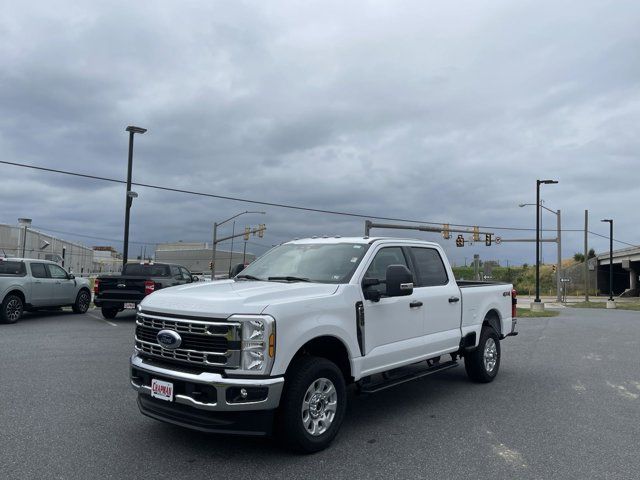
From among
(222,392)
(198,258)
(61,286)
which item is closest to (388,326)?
(222,392)

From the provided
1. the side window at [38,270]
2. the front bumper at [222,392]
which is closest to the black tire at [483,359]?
the front bumper at [222,392]

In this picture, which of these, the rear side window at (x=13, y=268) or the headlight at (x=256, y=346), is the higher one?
the rear side window at (x=13, y=268)

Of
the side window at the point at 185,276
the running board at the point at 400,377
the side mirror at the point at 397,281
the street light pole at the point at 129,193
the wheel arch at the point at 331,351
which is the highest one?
the street light pole at the point at 129,193

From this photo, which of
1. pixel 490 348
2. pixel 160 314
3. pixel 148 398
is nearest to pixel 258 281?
pixel 160 314

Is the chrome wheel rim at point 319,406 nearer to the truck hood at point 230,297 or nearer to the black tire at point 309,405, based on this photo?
the black tire at point 309,405

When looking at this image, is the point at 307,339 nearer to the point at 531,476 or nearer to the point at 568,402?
the point at 531,476

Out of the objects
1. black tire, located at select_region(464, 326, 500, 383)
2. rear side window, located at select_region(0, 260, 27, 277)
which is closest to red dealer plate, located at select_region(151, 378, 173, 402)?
black tire, located at select_region(464, 326, 500, 383)

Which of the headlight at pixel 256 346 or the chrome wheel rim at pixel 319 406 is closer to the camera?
the headlight at pixel 256 346

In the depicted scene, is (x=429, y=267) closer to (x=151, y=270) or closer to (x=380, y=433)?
(x=380, y=433)

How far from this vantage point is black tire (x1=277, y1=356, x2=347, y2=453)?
14.9 ft

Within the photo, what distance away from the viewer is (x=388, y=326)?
574 centimetres

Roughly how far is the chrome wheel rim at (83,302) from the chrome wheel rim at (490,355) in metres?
14.0

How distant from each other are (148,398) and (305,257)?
2301 mm

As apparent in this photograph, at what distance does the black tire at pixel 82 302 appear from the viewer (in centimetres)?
1736
